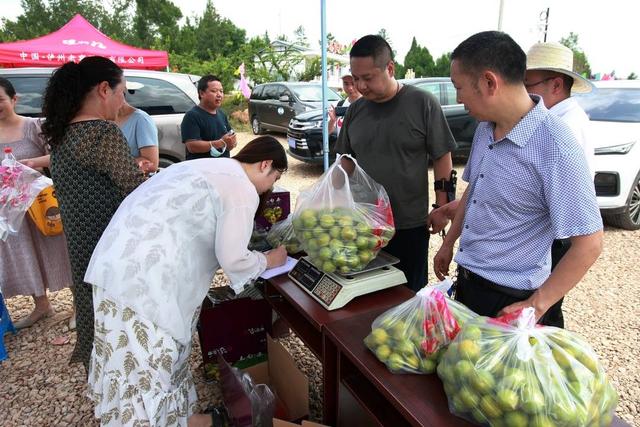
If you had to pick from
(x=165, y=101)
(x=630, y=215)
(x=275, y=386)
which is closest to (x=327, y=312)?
(x=275, y=386)

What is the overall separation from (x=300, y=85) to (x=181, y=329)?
9905mm

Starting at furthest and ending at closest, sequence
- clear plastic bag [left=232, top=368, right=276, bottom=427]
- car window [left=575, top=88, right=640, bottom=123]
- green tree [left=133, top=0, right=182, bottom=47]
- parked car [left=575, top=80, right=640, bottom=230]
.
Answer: green tree [left=133, top=0, right=182, bottom=47] < car window [left=575, top=88, right=640, bottom=123] < parked car [left=575, top=80, right=640, bottom=230] < clear plastic bag [left=232, top=368, right=276, bottom=427]

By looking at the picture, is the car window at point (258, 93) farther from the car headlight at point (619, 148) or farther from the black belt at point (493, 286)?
the black belt at point (493, 286)

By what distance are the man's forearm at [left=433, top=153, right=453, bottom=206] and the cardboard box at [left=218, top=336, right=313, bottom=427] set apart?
1159 mm

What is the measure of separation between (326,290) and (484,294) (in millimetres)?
560

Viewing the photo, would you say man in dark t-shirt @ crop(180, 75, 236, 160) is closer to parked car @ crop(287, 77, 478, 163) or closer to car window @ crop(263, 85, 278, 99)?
parked car @ crop(287, 77, 478, 163)

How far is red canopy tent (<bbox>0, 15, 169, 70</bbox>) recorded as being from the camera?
9117 mm

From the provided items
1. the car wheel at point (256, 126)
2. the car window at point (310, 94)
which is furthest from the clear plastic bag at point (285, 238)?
the car wheel at point (256, 126)

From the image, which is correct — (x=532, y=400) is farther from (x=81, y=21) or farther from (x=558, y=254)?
(x=81, y=21)

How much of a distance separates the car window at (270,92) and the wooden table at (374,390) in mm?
10446

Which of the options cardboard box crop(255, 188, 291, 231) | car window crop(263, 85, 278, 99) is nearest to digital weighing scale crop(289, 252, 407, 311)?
cardboard box crop(255, 188, 291, 231)

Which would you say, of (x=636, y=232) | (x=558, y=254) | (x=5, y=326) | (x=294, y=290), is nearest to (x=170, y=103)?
(x=5, y=326)

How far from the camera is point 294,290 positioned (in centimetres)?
163

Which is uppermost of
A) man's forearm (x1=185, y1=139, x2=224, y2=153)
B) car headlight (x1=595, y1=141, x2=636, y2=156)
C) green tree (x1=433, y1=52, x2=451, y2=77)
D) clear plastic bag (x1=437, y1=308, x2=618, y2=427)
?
green tree (x1=433, y1=52, x2=451, y2=77)
